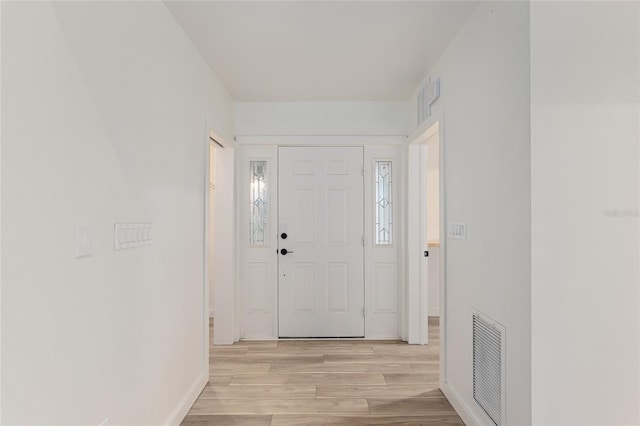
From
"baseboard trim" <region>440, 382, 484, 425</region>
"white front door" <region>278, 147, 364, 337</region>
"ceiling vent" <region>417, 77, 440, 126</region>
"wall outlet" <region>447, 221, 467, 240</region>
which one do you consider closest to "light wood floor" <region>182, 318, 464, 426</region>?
"baseboard trim" <region>440, 382, 484, 425</region>

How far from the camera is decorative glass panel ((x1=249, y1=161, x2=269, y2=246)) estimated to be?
4035 mm

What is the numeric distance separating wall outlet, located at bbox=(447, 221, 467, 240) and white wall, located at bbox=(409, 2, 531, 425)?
0.13 ft

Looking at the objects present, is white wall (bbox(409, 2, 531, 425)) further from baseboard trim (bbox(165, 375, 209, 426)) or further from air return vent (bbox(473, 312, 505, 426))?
baseboard trim (bbox(165, 375, 209, 426))

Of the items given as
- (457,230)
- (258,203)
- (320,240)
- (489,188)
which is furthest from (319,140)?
(489,188)

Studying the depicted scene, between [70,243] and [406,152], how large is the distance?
317cm

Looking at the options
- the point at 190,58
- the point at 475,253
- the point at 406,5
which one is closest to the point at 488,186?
the point at 475,253

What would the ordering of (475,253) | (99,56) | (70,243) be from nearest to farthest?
(70,243)
(99,56)
(475,253)

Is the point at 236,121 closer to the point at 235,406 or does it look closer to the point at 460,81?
the point at 460,81

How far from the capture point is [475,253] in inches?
84.7

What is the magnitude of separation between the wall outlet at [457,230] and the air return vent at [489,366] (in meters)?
0.47

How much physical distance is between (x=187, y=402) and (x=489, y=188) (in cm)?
223

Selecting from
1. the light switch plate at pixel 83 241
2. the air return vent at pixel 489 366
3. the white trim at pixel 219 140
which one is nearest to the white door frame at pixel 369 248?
the white trim at pixel 219 140

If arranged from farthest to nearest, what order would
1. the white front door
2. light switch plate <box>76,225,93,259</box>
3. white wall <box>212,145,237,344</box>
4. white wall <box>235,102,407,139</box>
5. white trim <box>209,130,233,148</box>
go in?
the white front door → white wall <box>235,102,407,139</box> → white wall <box>212,145,237,344</box> → white trim <box>209,130,233,148</box> → light switch plate <box>76,225,93,259</box>

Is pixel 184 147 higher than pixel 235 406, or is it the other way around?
pixel 184 147
